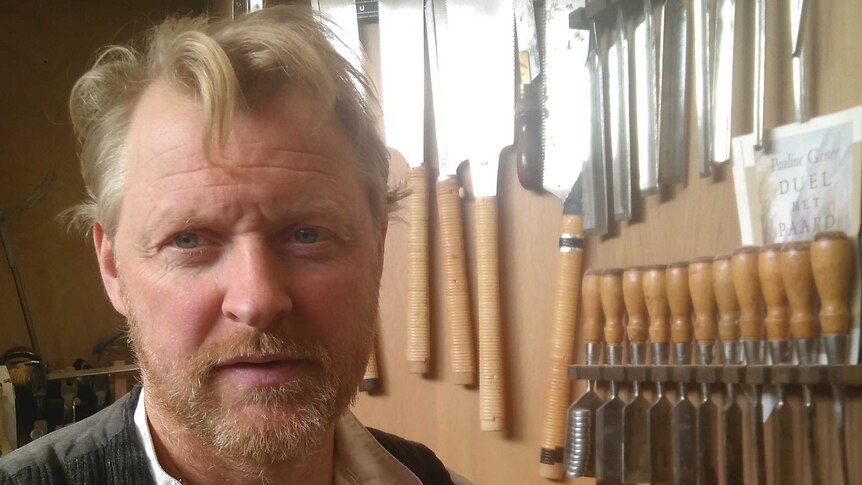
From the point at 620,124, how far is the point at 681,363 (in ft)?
1.14

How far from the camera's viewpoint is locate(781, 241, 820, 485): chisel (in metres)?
0.74

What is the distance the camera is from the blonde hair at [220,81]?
27.3 inches

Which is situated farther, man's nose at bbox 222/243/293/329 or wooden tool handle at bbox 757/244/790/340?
wooden tool handle at bbox 757/244/790/340

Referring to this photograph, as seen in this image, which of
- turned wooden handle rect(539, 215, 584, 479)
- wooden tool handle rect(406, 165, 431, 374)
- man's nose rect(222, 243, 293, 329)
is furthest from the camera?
wooden tool handle rect(406, 165, 431, 374)

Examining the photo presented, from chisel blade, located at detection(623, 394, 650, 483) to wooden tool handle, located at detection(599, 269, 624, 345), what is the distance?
0.31ft

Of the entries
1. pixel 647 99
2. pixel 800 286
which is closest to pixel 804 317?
pixel 800 286

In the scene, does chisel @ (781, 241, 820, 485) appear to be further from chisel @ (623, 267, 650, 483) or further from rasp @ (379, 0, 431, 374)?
rasp @ (379, 0, 431, 374)

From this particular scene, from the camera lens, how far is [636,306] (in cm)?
93

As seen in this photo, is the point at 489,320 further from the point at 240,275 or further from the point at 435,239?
the point at 240,275

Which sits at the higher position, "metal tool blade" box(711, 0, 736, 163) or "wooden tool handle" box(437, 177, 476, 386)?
"metal tool blade" box(711, 0, 736, 163)

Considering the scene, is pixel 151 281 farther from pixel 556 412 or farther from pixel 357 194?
pixel 556 412

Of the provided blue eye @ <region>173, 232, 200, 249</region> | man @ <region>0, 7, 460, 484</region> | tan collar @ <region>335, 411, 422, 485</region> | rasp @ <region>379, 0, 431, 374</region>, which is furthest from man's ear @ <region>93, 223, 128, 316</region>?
rasp @ <region>379, 0, 431, 374</region>

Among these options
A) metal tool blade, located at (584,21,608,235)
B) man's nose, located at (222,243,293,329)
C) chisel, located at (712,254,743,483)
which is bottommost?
chisel, located at (712,254,743,483)

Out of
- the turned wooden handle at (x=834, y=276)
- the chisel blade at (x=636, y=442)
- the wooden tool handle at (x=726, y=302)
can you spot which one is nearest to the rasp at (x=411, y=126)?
the chisel blade at (x=636, y=442)
